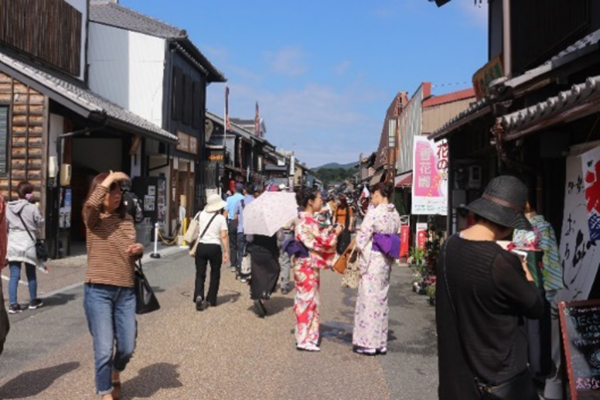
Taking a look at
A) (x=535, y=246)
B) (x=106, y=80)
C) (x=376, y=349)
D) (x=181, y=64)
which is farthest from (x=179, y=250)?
(x=535, y=246)

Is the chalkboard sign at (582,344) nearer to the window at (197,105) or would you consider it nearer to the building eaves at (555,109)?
the building eaves at (555,109)

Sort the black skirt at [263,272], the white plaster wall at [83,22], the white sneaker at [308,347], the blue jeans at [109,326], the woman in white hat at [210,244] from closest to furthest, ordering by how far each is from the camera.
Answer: the blue jeans at [109,326] → the white sneaker at [308,347] → the black skirt at [263,272] → the woman in white hat at [210,244] → the white plaster wall at [83,22]

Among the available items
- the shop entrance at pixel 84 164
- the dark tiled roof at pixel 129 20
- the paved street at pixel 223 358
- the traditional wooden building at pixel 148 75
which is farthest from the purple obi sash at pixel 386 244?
the dark tiled roof at pixel 129 20

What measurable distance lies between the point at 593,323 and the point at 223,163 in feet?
90.4

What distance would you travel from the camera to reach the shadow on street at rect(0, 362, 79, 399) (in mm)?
5188

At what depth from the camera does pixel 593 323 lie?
15.5ft

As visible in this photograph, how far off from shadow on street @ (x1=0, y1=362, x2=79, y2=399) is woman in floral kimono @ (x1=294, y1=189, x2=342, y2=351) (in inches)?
99.9

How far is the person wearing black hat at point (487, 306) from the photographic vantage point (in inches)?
111

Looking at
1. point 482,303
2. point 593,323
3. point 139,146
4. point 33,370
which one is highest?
point 139,146

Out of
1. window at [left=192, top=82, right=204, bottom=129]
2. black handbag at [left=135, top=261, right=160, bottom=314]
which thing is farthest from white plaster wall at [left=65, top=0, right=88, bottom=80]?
black handbag at [left=135, top=261, right=160, bottom=314]

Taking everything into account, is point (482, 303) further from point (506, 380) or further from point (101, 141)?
point (101, 141)

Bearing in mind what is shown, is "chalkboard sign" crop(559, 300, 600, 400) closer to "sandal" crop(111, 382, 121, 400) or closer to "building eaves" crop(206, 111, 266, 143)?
"sandal" crop(111, 382, 121, 400)

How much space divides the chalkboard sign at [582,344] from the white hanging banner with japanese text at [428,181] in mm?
9347

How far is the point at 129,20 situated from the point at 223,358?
69.6 ft
